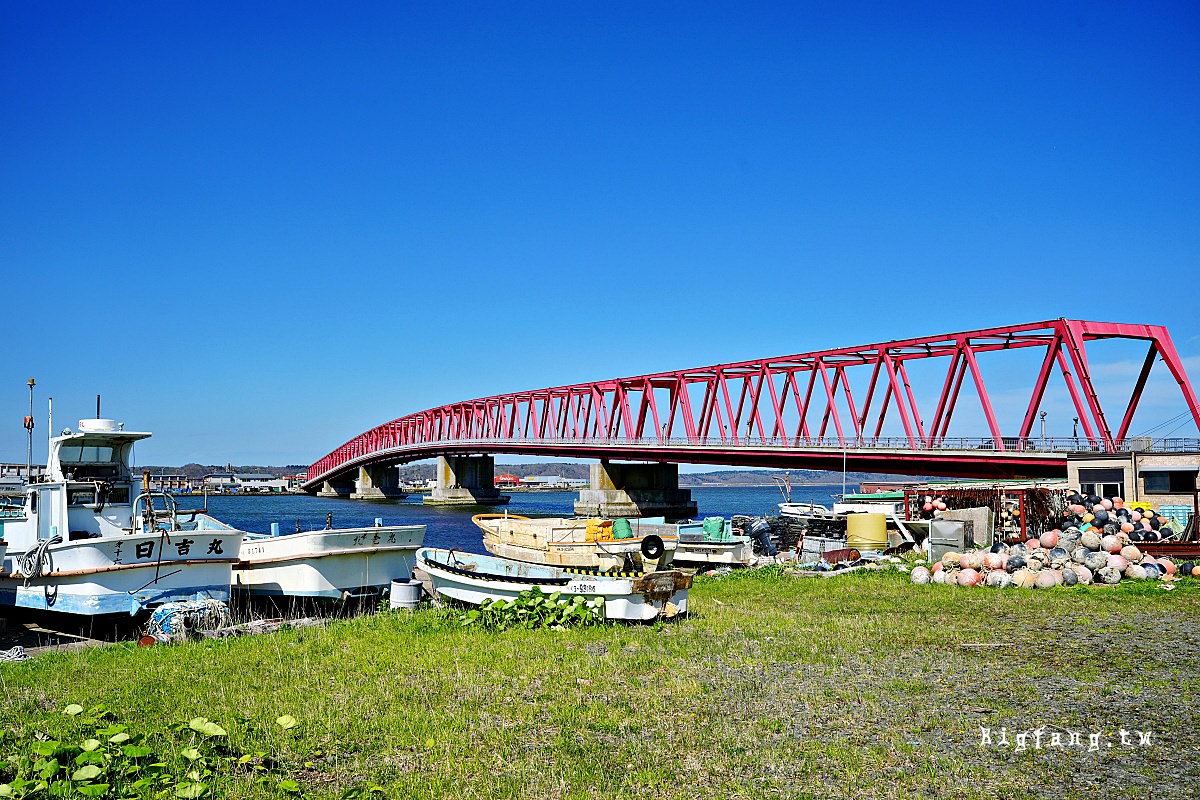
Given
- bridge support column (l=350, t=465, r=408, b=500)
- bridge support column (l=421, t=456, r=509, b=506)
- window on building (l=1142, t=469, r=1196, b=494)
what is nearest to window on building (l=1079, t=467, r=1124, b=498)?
window on building (l=1142, t=469, r=1196, b=494)

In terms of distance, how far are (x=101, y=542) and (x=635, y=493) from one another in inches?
2628

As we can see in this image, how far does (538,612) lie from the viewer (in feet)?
54.3

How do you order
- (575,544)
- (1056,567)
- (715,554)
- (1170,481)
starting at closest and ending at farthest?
(1056,567), (575,544), (715,554), (1170,481)

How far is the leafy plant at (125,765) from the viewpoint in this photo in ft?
25.5

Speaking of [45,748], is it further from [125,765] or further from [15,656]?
[15,656]

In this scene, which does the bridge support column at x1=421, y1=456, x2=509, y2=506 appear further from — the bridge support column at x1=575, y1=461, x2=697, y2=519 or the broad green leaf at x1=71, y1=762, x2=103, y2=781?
the broad green leaf at x1=71, y1=762, x2=103, y2=781

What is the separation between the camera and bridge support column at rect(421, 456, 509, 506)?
123000 mm

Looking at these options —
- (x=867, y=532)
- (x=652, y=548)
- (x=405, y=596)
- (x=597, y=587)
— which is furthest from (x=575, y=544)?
(x=867, y=532)

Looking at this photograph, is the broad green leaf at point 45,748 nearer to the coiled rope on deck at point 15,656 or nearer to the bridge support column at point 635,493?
the coiled rope on deck at point 15,656

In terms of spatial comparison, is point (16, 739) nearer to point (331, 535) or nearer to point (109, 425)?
point (331, 535)

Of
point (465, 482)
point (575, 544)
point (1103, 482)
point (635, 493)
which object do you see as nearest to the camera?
point (575, 544)

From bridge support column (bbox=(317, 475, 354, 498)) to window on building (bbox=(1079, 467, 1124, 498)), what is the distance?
142344mm

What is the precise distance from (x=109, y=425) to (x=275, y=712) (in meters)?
15.4

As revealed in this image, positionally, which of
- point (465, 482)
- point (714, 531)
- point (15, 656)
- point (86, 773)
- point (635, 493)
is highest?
point (86, 773)
